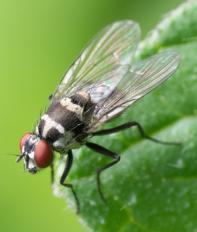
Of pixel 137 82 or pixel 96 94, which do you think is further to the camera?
pixel 96 94

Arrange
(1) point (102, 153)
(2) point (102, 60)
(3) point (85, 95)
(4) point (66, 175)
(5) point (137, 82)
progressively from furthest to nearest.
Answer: (2) point (102, 60)
(3) point (85, 95)
(5) point (137, 82)
(1) point (102, 153)
(4) point (66, 175)

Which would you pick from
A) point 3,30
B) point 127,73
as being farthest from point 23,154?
point 3,30

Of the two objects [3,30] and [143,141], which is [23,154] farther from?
[3,30]

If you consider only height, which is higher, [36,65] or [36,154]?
[36,154]

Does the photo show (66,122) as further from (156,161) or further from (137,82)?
(156,161)

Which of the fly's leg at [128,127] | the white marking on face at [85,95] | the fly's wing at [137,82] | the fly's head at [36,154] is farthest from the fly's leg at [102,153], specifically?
the white marking on face at [85,95]

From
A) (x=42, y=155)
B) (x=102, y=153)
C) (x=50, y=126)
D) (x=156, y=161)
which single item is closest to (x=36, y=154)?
(x=42, y=155)

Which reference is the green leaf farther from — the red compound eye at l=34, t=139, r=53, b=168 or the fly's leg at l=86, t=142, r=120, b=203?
the red compound eye at l=34, t=139, r=53, b=168
